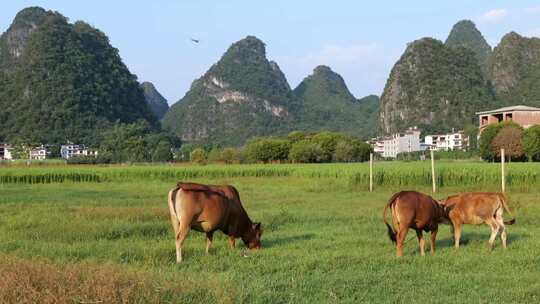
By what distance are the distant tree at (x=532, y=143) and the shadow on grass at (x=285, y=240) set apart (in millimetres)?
41179

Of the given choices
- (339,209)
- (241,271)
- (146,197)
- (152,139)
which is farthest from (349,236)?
(152,139)

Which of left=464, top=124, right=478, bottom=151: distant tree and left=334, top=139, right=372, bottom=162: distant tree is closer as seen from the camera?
left=334, top=139, right=372, bottom=162: distant tree

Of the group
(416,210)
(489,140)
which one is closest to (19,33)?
(489,140)

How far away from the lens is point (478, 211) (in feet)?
32.0

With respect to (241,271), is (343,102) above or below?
above

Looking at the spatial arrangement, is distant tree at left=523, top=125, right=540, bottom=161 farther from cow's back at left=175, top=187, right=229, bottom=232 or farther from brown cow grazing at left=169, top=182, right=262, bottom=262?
cow's back at left=175, top=187, right=229, bottom=232

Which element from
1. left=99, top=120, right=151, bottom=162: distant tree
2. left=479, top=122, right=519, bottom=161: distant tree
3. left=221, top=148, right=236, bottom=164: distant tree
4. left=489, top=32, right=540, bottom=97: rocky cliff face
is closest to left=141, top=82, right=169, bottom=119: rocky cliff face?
left=489, top=32, right=540, bottom=97: rocky cliff face

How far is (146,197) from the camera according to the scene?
20812 mm

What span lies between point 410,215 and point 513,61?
110530mm

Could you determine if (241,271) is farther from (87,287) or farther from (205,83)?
(205,83)

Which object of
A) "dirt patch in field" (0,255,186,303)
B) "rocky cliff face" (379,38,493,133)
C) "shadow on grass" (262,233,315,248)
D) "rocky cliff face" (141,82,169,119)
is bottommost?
"shadow on grass" (262,233,315,248)

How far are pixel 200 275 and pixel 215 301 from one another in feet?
4.86

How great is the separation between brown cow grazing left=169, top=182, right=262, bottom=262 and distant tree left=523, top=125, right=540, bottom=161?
42951 mm

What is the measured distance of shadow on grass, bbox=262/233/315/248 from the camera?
1013cm
